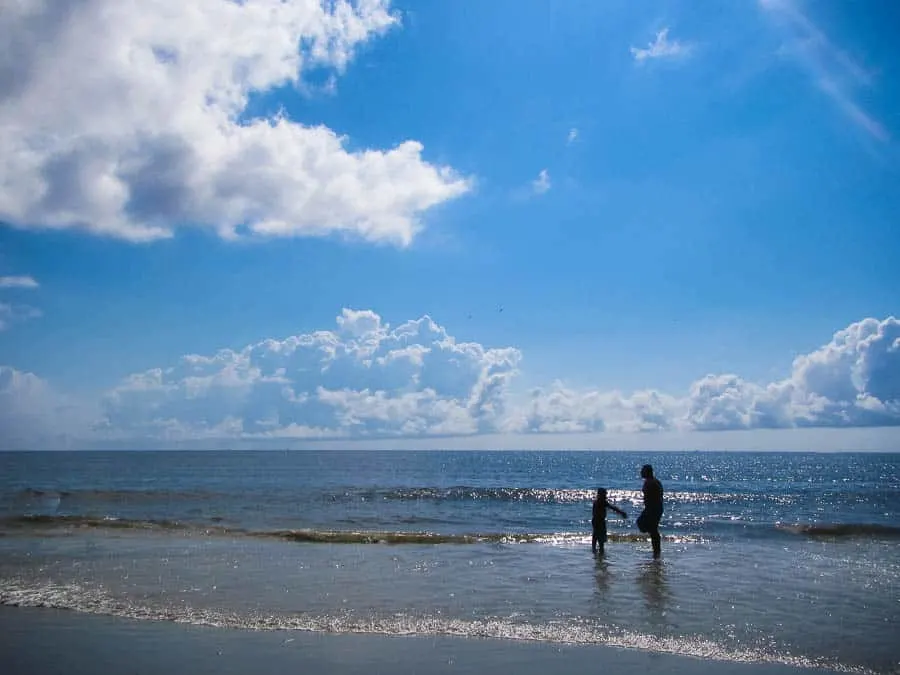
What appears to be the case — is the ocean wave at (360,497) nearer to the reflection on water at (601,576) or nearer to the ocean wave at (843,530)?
the ocean wave at (843,530)

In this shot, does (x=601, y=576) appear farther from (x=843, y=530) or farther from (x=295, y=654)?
(x=843, y=530)

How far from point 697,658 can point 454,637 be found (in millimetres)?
2965

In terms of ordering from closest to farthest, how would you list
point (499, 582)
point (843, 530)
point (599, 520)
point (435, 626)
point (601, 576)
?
1. point (435, 626)
2. point (499, 582)
3. point (601, 576)
4. point (599, 520)
5. point (843, 530)

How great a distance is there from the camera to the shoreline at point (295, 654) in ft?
24.1

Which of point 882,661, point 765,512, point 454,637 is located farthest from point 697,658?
point 765,512

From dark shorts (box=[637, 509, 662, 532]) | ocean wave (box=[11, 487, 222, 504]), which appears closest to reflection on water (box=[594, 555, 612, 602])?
dark shorts (box=[637, 509, 662, 532])

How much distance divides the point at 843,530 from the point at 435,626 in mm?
22528

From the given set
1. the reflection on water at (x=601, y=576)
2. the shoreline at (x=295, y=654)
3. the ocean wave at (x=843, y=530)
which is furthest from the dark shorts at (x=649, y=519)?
the ocean wave at (x=843, y=530)

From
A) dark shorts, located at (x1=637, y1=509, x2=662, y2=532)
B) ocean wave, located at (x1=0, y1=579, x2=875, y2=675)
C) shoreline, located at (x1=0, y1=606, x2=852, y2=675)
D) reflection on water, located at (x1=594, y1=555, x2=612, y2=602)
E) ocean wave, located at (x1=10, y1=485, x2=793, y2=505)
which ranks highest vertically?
dark shorts, located at (x1=637, y1=509, x2=662, y2=532)

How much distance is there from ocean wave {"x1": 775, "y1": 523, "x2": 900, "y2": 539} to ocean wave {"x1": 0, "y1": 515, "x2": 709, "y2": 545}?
488 centimetres

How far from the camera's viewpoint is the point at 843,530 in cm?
2561

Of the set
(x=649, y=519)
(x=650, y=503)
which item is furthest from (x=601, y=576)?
(x=650, y=503)

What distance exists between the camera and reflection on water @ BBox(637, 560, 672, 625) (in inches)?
405

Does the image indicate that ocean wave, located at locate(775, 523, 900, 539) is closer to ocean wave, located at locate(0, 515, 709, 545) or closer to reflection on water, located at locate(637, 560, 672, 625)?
ocean wave, located at locate(0, 515, 709, 545)
